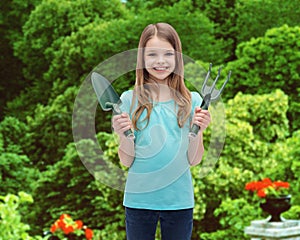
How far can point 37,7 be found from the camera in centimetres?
1758

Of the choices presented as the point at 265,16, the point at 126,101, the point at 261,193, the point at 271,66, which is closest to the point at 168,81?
the point at 126,101

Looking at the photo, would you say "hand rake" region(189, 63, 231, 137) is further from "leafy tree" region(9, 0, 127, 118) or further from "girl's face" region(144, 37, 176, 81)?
"leafy tree" region(9, 0, 127, 118)

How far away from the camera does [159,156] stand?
2.22m

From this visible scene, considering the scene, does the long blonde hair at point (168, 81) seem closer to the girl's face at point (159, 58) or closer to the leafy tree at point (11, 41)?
the girl's face at point (159, 58)

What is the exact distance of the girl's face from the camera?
228cm

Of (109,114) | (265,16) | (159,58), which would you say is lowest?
(159,58)

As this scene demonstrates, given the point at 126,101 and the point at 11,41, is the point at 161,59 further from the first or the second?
the point at 11,41

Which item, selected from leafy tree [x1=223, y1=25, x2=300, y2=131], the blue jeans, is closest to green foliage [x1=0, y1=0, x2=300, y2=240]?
leafy tree [x1=223, y1=25, x2=300, y2=131]

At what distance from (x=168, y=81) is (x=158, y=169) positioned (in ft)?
0.96

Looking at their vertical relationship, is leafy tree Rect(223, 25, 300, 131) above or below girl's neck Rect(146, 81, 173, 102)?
above

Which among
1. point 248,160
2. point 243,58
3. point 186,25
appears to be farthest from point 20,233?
point 186,25

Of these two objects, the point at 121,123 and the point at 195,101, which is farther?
the point at 195,101

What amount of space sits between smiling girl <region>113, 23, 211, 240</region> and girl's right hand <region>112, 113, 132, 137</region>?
0.19ft

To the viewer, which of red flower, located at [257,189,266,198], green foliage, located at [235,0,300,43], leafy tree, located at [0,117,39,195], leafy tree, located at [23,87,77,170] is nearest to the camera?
red flower, located at [257,189,266,198]
